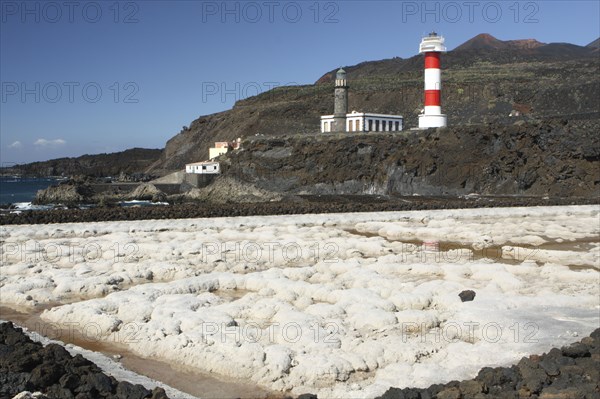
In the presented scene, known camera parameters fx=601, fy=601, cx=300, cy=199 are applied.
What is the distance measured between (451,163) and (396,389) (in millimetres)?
38334

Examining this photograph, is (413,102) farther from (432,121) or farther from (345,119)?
(432,121)

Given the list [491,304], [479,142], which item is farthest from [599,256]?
[479,142]

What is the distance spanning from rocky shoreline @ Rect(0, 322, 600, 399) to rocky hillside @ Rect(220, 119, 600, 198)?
1323 inches

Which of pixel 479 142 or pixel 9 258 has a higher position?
pixel 479 142

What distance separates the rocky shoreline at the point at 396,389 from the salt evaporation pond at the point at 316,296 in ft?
2.64

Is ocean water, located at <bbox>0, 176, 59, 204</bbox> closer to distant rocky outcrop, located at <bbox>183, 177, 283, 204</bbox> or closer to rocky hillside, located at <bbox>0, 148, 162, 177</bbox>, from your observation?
distant rocky outcrop, located at <bbox>183, 177, 283, 204</bbox>

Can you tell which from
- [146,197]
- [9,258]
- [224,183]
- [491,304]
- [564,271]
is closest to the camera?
[491,304]

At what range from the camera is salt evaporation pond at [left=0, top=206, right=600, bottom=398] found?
877cm

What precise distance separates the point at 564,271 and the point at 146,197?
49.9 metres

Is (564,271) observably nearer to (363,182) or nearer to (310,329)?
(310,329)

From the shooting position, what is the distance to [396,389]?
7.00 metres

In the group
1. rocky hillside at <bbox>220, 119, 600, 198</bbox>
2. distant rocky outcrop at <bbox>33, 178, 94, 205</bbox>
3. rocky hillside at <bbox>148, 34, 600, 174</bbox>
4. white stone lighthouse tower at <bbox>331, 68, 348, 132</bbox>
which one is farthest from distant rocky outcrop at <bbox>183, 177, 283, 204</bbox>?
rocky hillside at <bbox>148, 34, 600, 174</bbox>

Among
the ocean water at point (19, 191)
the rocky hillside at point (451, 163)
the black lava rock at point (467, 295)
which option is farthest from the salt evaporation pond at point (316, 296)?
the ocean water at point (19, 191)

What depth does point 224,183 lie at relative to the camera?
177 ft
